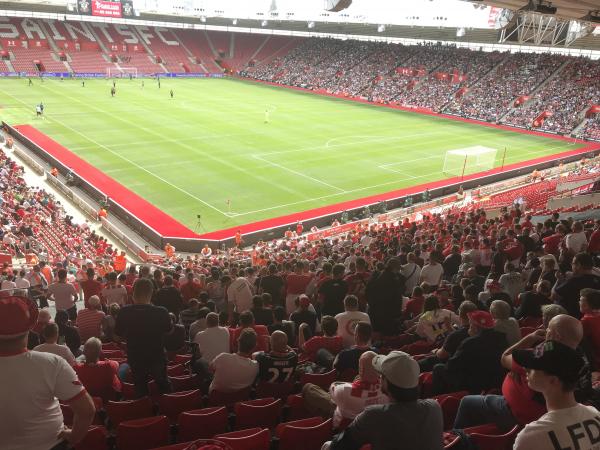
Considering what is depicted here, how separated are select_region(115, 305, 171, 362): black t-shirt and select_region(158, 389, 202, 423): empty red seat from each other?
574mm

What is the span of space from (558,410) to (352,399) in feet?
6.73

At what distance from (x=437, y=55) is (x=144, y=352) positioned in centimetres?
7905

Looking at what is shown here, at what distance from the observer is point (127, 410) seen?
566cm

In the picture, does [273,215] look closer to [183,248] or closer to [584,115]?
[183,248]

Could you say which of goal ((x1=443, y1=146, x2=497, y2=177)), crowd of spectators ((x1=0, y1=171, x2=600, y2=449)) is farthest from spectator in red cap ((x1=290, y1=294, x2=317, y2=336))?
goal ((x1=443, y1=146, x2=497, y2=177))

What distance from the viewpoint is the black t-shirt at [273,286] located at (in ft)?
35.8

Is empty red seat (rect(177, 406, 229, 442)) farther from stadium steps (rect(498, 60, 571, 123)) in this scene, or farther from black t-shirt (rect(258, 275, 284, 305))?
stadium steps (rect(498, 60, 571, 123))

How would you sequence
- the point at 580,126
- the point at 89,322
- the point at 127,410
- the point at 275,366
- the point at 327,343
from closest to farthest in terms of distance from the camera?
the point at 127,410 < the point at 275,366 < the point at 327,343 < the point at 89,322 < the point at 580,126

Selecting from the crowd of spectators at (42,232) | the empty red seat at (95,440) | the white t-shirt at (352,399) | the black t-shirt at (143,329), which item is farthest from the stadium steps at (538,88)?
the empty red seat at (95,440)

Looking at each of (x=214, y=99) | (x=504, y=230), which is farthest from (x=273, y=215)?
(x=214, y=99)

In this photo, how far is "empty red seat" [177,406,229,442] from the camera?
17.1 feet

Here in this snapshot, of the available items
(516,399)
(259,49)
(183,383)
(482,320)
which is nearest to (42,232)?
(183,383)

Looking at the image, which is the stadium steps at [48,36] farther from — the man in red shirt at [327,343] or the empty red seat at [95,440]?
the empty red seat at [95,440]

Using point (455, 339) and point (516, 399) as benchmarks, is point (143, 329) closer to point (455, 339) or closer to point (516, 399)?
point (455, 339)
